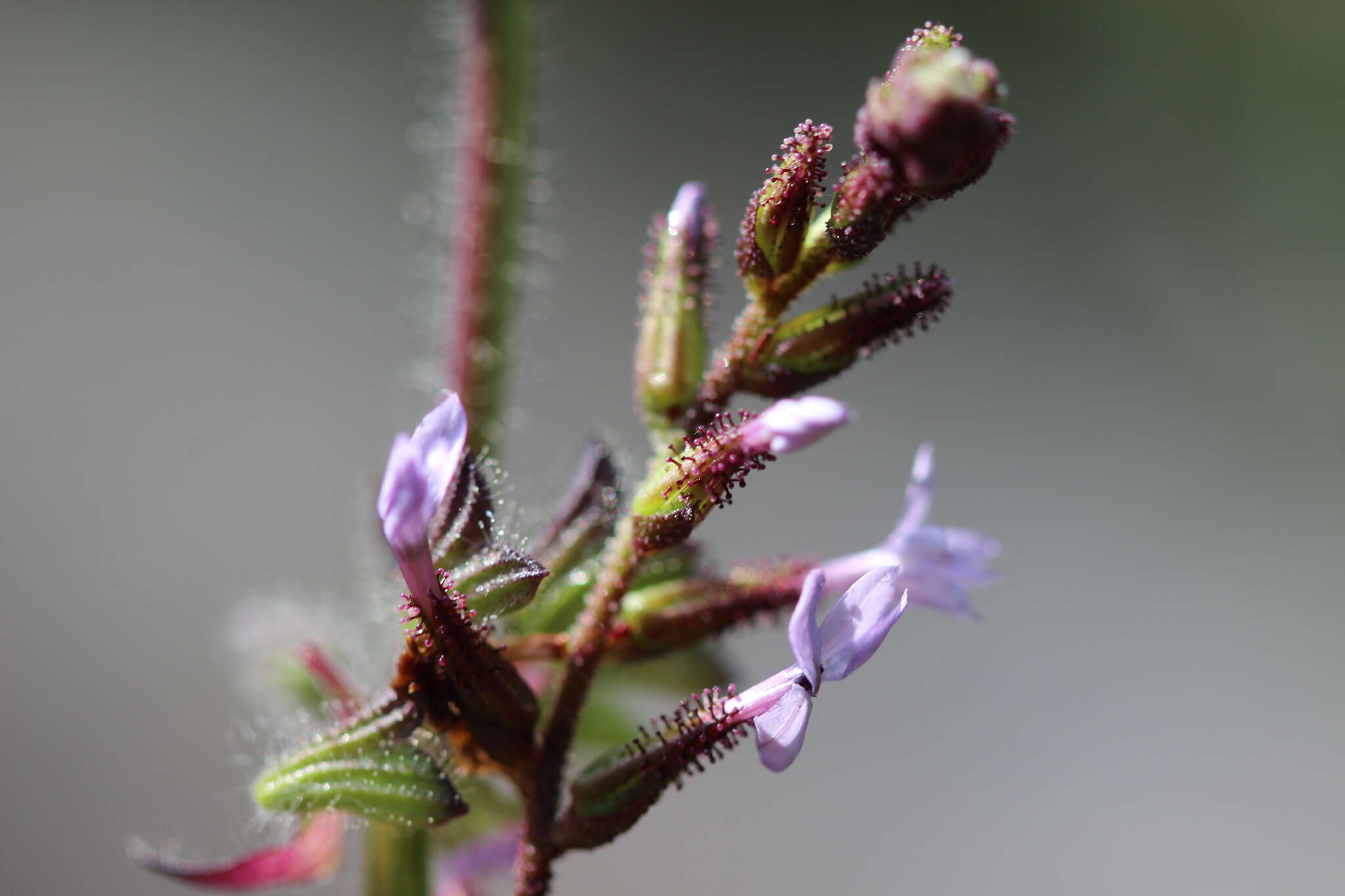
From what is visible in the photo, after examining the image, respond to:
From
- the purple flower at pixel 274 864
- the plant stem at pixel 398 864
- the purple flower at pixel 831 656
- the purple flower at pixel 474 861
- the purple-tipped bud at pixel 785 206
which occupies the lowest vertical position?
the purple flower at pixel 831 656

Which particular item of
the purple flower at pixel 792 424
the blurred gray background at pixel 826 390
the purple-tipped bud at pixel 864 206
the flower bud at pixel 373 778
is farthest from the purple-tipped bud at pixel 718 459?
the blurred gray background at pixel 826 390

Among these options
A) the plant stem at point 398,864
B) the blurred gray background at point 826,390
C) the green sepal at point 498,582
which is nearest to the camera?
the green sepal at point 498,582

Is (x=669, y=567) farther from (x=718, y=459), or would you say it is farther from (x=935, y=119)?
(x=935, y=119)

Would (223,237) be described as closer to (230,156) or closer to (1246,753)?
(230,156)

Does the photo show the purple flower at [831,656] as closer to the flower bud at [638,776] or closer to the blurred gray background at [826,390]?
the flower bud at [638,776]

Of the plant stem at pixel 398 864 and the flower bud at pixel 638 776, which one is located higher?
the plant stem at pixel 398 864

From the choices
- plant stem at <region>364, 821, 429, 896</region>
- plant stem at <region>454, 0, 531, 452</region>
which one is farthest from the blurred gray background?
plant stem at <region>364, 821, 429, 896</region>

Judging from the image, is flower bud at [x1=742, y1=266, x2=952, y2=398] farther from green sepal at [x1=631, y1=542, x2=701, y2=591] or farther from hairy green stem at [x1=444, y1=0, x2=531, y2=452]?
hairy green stem at [x1=444, y1=0, x2=531, y2=452]

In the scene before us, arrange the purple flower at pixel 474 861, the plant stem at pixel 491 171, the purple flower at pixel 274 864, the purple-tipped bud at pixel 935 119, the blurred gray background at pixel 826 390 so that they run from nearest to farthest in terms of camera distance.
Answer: the purple-tipped bud at pixel 935 119 → the purple flower at pixel 274 864 → the purple flower at pixel 474 861 → the plant stem at pixel 491 171 → the blurred gray background at pixel 826 390
